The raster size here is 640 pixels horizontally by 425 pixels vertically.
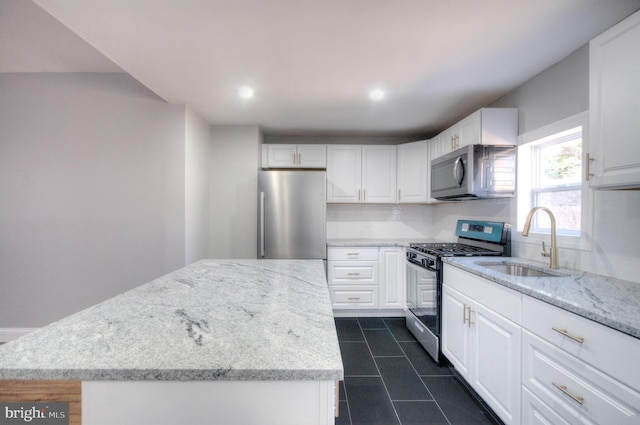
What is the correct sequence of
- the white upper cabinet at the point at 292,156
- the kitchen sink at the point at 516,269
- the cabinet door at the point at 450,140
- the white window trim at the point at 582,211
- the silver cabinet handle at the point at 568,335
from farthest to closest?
the white upper cabinet at the point at 292,156
the cabinet door at the point at 450,140
the kitchen sink at the point at 516,269
the white window trim at the point at 582,211
the silver cabinet handle at the point at 568,335

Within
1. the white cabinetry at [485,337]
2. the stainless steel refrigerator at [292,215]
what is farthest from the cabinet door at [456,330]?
the stainless steel refrigerator at [292,215]

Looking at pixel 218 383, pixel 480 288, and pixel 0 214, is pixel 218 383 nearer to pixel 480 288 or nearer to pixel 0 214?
pixel 480 288

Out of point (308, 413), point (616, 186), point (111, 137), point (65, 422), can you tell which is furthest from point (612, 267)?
point (111, 137)

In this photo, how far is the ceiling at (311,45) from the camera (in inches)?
54.8

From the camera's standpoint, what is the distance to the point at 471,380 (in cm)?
181

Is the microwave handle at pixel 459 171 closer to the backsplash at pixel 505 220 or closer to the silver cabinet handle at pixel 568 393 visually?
the backsplash at pixel 505 220

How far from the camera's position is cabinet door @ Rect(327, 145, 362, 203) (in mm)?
3465

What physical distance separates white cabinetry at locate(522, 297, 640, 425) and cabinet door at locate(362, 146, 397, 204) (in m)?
2.27

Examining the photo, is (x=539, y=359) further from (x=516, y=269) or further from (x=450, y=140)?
(x=450, y=140)

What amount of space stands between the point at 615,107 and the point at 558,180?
35.6 inches

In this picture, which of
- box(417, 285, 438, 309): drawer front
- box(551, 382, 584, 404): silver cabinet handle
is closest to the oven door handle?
box(417, 285, 438, 309): drawer front

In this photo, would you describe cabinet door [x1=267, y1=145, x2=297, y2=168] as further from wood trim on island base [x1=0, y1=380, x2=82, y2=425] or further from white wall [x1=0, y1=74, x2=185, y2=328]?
wood trim on island base [x1=0, y1=380, x2=82, y2=425]

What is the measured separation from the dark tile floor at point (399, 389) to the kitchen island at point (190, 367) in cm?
125

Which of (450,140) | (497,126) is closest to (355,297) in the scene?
(450,140)
